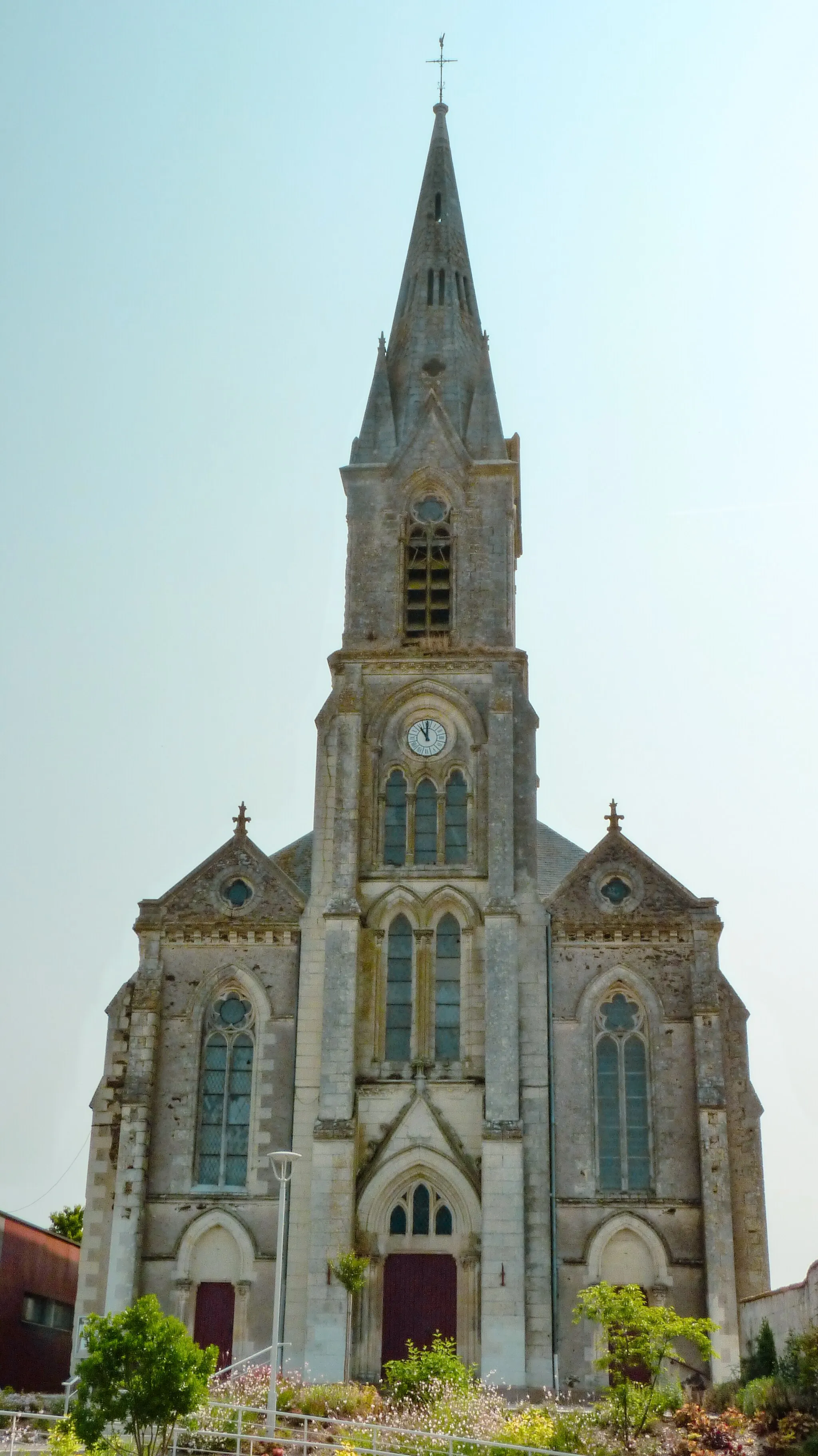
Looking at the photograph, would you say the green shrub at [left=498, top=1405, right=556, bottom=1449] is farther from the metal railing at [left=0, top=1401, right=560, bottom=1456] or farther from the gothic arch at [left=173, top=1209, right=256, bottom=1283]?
the gothic arch at [left=173, top=1209, right=256, bottom=1283]

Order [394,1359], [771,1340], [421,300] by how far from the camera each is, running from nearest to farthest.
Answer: [771,1340], [394,1359], [421,300]

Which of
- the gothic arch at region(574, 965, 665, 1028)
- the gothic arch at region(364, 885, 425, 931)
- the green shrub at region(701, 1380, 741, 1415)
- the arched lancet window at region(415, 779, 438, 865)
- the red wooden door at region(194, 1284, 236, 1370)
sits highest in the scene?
the arched lancet window at region(415, 779, 438, 865)

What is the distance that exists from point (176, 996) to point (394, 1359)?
9069 millimetres

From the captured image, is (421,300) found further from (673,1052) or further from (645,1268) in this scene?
(645,1268)

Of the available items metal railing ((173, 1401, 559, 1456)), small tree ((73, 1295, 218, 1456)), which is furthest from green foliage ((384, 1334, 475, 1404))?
small tree ((73, 1295, 218, 1456))

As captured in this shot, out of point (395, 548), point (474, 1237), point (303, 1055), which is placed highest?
point (395, 548)

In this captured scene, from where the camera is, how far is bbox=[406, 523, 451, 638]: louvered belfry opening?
39.0m

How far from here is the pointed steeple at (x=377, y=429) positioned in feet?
134

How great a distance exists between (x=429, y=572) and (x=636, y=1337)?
18.6 metres

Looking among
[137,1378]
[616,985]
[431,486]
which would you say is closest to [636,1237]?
[616,985]

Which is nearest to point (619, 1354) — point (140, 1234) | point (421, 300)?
point (140, 1234)

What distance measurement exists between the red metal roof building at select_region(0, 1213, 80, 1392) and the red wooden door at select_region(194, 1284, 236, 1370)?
532cm

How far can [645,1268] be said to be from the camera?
33.1 meters

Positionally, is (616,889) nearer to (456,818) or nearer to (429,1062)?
(456,818)
